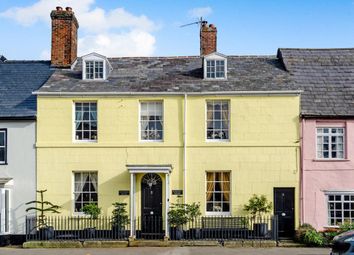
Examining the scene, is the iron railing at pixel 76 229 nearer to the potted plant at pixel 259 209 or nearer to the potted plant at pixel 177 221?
the potted plant at pixel 177 221

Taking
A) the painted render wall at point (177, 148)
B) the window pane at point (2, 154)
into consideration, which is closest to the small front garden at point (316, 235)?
the painted render wall at point (177, 148)

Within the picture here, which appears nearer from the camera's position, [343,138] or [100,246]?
[100,246]

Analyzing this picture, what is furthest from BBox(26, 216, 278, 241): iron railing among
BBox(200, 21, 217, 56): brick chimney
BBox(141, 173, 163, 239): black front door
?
BBox(200, 21, 217, 56): brick chimney

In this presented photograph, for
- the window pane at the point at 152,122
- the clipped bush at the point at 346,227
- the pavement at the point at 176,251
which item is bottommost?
the pavement at the point at 176,251

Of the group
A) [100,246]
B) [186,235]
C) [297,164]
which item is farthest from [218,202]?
[100,246]

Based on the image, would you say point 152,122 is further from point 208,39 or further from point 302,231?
point 302,231

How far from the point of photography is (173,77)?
30.9m

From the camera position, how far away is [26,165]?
29578 mm

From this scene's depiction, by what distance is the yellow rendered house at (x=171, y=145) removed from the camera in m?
29.2

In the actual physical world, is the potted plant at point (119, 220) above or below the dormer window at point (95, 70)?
below

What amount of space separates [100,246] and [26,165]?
17.8 ft

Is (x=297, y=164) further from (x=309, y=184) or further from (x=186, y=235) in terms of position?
(x=186, y=235)

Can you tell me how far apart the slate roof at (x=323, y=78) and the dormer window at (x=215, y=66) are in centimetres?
329

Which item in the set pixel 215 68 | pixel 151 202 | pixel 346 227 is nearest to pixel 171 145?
pixel 151 202
